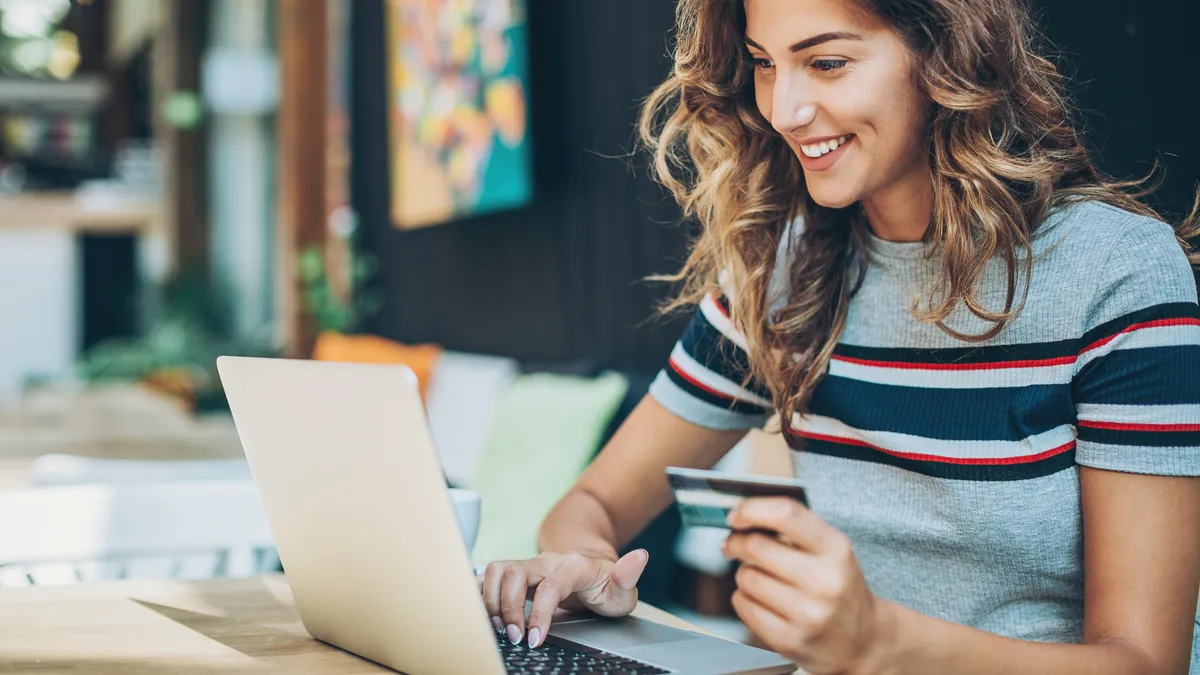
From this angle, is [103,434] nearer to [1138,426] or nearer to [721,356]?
[721,356]

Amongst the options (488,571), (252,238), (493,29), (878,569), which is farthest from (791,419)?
(252,238)

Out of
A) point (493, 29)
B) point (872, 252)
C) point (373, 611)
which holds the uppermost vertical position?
point (493, 29)

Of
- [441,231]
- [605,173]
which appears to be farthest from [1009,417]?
[441,231]

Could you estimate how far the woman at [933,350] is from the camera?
1.01 m

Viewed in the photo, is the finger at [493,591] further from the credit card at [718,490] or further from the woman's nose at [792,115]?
the woman's nose at [792,115]

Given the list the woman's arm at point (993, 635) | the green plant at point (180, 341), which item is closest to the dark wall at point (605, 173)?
the woman's arm at point (993, 635)

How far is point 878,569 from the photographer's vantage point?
1.26 m

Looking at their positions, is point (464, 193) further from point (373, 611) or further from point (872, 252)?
point (373, 611)

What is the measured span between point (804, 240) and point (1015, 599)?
0.45m

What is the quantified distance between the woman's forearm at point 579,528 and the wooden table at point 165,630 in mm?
112

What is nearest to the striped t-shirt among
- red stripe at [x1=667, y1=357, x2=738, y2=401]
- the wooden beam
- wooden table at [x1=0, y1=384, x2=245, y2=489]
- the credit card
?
red stripe at [x1=667, y1=357, x2=738, y2=401]

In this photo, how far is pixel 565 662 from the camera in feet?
2.84

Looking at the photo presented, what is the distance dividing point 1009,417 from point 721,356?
0.36m

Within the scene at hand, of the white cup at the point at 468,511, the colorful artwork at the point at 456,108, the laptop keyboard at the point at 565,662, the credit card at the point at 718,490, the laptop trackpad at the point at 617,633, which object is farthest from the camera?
the colorful artwork at the point at 456,108
